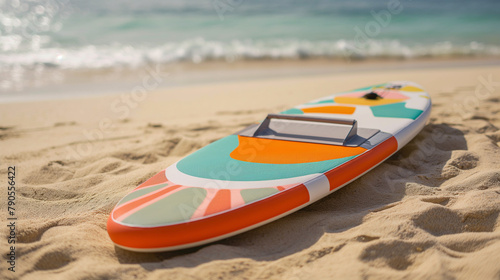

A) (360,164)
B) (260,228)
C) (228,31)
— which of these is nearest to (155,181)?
(260,228)

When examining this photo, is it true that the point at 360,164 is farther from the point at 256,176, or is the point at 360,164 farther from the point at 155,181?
the point at 155,181

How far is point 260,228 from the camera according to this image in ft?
6.46

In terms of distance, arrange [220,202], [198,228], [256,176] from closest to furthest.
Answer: [198,228] → [220,202] → [256,176]

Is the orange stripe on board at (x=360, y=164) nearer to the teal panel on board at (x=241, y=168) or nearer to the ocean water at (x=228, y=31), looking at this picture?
the teal panel on board at (x=241, y=168)

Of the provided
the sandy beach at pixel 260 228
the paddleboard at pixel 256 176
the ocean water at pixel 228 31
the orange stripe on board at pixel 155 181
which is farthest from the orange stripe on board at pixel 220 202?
the ocean water at pixel 228 31

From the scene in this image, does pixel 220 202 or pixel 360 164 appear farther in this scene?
pixel 360 164

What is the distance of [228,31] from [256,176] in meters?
9.20

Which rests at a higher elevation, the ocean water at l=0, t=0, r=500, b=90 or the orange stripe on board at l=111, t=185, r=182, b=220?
the ocean water at l=0, t=0, r=500, b=90

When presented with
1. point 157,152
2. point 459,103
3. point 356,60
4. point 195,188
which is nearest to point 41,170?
point 157,152

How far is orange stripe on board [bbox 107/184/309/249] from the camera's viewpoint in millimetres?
1718

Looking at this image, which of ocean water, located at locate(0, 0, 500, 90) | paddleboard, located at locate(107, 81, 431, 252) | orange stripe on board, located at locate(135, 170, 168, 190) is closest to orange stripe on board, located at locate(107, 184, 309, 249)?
paddleboard, located at locate(107, 81, 431, 252)

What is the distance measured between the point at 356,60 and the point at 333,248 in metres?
6.74

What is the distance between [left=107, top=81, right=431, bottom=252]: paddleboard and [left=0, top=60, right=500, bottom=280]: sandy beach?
102 millimetres

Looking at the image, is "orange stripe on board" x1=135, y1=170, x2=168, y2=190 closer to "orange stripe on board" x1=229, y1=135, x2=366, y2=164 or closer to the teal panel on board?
the teal panel on board
